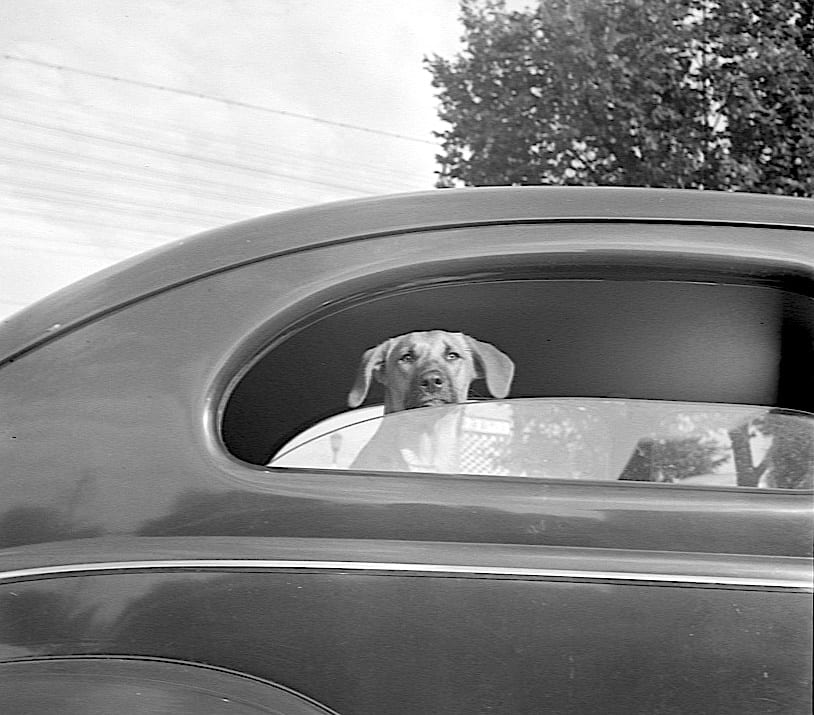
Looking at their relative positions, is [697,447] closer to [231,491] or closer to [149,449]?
[231,491]

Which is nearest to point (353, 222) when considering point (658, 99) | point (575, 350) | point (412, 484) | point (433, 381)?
point (433, 381)

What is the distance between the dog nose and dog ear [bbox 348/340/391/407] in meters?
0.11

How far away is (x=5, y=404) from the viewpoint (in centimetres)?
140

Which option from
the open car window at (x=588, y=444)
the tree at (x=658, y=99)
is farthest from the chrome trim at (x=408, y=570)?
the tree at (x=658, y=99)

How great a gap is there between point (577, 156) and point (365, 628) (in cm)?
1425

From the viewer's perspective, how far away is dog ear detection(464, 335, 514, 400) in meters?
1.72

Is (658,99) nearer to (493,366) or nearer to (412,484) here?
(493,366)

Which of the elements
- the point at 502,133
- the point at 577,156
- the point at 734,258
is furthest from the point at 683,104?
the point at 734,258

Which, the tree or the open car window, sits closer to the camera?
the open car window

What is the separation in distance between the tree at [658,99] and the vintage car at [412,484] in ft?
42.5

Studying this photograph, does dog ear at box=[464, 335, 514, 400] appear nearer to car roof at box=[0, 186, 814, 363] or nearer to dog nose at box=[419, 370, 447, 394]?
dog nose at box=[419, 370, 447, 394]

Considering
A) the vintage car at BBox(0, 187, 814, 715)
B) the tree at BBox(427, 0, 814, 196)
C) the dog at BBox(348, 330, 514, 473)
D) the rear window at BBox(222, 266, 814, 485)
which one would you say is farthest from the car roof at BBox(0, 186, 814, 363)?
the tree at BBox(427, 0, 814, 196)

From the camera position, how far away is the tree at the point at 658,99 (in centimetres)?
1388

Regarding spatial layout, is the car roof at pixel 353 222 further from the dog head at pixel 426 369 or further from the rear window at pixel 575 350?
the dog head at pixel 426 369
